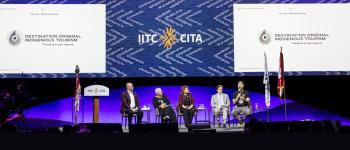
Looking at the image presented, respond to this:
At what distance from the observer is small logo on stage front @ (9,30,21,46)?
10.5m

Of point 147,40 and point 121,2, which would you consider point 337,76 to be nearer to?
point 147,40

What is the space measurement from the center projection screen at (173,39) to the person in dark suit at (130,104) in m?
0.40

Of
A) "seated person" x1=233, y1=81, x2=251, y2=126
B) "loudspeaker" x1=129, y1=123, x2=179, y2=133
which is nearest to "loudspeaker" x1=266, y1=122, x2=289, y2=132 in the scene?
"loudspeaker" x1=129, y1=123, x2=179, y2=133

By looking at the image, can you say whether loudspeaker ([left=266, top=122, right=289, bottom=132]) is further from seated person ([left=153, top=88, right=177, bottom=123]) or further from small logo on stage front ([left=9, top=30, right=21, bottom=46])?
small logo on stage front ([left=9, top=30, right=21, bottom=46])

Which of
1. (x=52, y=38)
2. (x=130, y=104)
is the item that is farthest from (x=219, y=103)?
(x=52, y=38)

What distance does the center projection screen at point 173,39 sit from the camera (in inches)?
413

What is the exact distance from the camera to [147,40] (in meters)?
10.7

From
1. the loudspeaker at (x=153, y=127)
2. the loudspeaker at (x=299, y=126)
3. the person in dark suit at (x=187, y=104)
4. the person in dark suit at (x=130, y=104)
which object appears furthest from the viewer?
the person in dark suit at (x=187, y=104)

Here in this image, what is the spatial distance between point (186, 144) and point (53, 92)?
30.7 ft

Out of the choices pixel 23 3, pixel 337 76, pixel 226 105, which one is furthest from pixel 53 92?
pixel 337 76

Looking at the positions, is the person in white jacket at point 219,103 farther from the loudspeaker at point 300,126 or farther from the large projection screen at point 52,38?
the loudspeaker at point 300,126

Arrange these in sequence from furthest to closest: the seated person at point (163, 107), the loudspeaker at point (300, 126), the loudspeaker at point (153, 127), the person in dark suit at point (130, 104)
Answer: the seated person at point (163, 107) → the person in dark suit at point (130, 104) → the loudspeaker at point (300, 126) → the loudspeaker at point (153, 127)

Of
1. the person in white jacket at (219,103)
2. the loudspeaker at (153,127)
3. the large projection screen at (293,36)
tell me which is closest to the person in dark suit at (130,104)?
the person in white jacket at (219,103)

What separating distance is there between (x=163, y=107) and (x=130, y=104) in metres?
0.68
